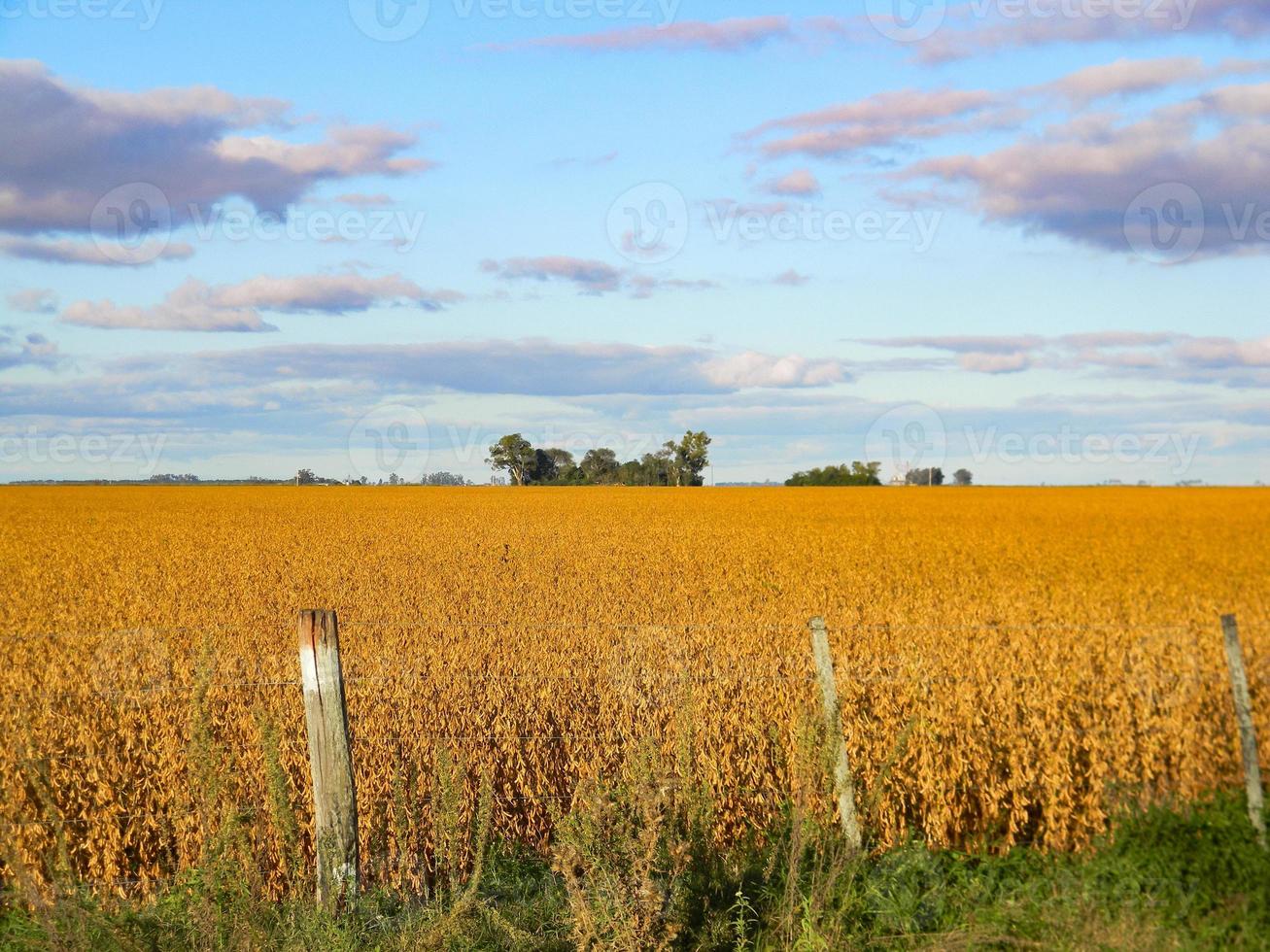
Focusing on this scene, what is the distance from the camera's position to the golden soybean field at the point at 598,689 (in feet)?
23.8

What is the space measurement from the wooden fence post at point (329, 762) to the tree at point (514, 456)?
102 meters

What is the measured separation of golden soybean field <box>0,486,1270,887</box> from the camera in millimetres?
7254

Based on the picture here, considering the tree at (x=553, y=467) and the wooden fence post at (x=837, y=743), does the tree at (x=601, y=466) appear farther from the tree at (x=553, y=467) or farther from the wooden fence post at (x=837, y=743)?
the wooden fence post at (x=837, y=743)

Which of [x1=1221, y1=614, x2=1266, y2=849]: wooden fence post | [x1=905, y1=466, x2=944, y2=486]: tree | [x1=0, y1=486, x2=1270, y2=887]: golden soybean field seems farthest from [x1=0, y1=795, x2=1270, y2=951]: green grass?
[x1=905, y1=466, x2=944, y2=486]: tree

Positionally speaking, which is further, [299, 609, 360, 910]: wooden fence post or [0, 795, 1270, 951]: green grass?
[299, 609, 360, 910]: wooden fence post

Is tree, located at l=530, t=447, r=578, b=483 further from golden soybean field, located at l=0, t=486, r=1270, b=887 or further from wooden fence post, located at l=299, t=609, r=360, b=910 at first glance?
wooden fence post, located at l=299, t=609, r=360, b=910

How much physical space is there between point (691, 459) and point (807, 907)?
365 ft

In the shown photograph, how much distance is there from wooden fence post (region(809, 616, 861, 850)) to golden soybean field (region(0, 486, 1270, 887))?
5.9 inches

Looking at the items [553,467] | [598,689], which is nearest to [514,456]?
[553,467]

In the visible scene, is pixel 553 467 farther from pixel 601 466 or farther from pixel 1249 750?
pixel 1249 750

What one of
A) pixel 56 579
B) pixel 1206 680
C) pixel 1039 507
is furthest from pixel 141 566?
pixel 1039 507

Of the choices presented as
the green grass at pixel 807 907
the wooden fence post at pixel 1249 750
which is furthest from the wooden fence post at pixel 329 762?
the wooden fence post at pixel 1249 750

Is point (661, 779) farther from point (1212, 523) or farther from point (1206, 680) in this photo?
point (1212, 523)

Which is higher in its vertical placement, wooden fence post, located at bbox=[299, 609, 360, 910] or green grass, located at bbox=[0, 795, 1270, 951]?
wooden fence post, located at bbox=[299, 609, 360, 910]
